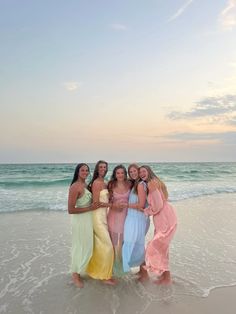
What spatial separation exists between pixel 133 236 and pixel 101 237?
50cm

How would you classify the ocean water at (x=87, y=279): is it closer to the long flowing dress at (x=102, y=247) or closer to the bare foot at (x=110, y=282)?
the bare foot at (x=110, y=282)

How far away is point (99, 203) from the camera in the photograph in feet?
16.4

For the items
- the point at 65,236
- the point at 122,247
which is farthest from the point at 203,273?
the point at 65,236

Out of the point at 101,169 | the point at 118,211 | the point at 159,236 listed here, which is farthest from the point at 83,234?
the point at 159,236

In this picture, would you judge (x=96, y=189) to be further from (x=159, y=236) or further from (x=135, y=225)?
(x=159, y=236)

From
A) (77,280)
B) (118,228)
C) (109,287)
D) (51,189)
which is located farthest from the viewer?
(51,189)

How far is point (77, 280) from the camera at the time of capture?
16.5 ft

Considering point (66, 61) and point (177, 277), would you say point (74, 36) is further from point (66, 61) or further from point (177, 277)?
point (177, 277)

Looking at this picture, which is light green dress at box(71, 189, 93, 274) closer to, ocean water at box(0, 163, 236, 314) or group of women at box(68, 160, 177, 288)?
group of women at box(68, 160, 177, 288)

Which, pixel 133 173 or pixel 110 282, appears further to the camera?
pixel 133 173

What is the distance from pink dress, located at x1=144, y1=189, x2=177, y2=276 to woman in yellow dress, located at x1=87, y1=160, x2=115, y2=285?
62cm

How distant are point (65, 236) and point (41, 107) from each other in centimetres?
1059

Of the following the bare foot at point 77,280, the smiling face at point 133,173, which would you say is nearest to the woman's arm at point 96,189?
the smiling face at point 133,173

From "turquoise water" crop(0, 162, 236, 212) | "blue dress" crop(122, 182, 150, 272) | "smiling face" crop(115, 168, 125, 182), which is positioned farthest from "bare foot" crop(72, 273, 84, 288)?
"turquoise water" crop(0, 162, 236, 212)
